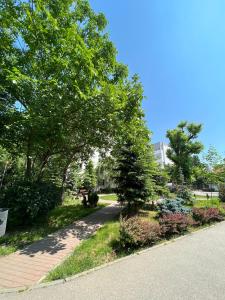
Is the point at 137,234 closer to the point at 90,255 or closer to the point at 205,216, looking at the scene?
the point at 90,255

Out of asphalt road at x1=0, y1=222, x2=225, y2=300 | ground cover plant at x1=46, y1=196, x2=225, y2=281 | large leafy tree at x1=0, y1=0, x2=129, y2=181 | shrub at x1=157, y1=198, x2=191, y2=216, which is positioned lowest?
asphalt road at x1=0, y1=222, x2=225, y2=300

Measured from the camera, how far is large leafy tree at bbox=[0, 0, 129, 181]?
23.1 feet

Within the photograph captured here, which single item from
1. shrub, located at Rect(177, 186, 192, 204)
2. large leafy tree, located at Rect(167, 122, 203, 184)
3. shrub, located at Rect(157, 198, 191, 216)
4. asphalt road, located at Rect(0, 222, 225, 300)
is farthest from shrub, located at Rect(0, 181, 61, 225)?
large leafy tree, located at Rect(167, 122, 203, 184)

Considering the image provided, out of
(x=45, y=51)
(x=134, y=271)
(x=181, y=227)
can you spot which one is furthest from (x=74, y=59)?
(x=181, y=227)

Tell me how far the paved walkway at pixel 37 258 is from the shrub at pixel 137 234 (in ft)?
5.64

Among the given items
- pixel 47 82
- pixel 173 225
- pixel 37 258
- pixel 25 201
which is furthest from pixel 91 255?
pixel 47 82

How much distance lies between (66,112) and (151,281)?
619cm

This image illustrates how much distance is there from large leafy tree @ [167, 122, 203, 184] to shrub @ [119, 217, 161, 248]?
23753 millimetres

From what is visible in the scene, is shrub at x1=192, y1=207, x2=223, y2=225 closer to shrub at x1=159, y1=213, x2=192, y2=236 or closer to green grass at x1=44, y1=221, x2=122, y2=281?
shrub at x1=159, y1=213, x2=192, y2=236

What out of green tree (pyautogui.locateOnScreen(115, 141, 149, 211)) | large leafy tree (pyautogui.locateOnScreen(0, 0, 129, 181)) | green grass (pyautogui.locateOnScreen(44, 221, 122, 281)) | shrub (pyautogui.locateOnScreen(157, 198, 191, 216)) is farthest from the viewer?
green tree (pyautogui.locateOnScreen(115, 141, 149, 211))

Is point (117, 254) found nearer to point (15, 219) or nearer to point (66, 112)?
point (15, 219)

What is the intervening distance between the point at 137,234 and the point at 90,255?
1.60 meters

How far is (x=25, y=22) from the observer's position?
748 cm

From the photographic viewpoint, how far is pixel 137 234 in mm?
6160
